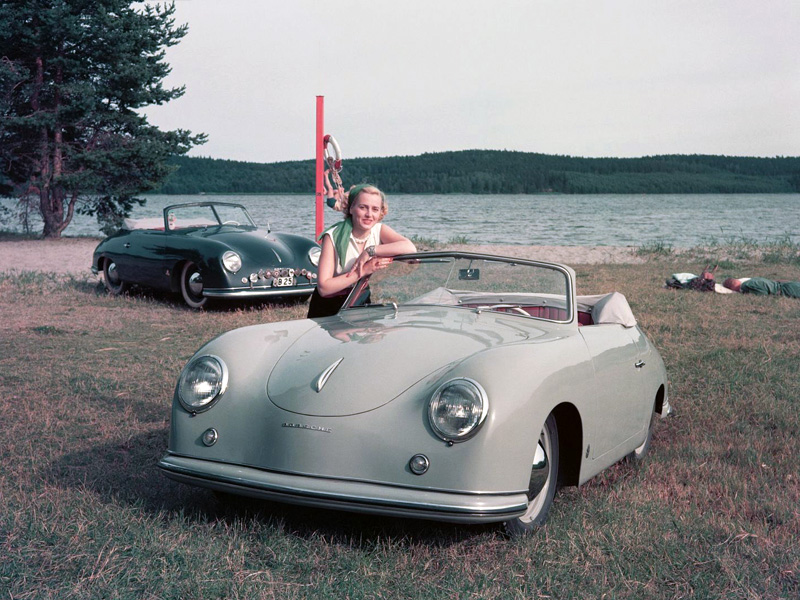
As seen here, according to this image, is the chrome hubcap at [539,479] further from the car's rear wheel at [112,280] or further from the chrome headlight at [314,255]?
the car's rear wheel at [112,280]

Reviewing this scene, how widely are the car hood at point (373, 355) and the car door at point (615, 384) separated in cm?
32

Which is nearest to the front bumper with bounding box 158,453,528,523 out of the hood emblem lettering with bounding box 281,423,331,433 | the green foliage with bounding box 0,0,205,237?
the hood emblem lettering with bounding box 281,423,331,433

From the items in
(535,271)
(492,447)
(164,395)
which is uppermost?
(535,271)

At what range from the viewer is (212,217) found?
11719mm

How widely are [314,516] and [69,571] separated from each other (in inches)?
41.8

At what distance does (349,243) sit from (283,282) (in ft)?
18.6

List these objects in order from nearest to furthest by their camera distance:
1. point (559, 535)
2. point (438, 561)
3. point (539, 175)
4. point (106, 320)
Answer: point (438, 561) → point (559, 535) → point (106, 320) → point (539, 175)

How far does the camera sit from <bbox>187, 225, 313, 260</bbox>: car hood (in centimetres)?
1046

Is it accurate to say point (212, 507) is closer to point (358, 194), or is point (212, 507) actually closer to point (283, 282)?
point (358, 194)

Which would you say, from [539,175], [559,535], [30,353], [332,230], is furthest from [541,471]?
[539,175]

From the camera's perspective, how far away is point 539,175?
103688 mm

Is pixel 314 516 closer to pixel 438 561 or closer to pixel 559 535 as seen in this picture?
pixel 438 561

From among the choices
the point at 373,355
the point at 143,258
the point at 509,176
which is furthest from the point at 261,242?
the point at 509,176

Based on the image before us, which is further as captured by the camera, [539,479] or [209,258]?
[209,258]
